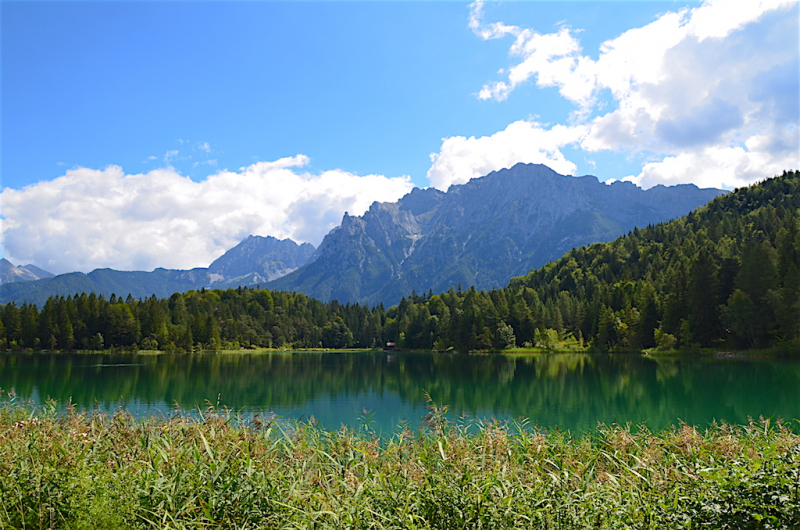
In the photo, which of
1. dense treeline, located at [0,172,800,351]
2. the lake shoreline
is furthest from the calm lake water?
dense treeline, located at [0,172,800,351]

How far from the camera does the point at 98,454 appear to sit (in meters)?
9.33

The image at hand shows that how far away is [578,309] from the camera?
122 metres

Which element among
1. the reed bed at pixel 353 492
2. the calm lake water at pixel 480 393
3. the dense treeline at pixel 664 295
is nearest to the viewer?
the reed bed at pixel 353 492

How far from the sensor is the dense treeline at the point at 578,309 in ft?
239

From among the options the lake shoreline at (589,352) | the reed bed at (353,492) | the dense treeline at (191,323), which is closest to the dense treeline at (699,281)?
the lake shoreline at (589,352)

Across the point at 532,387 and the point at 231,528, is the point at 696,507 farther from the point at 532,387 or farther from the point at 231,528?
the point at 532,387

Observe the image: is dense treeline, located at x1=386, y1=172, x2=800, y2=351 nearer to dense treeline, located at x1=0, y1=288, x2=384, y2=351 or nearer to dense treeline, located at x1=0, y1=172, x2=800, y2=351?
dense treeline, located at x1=0, y1=172, x2=800, y2=351

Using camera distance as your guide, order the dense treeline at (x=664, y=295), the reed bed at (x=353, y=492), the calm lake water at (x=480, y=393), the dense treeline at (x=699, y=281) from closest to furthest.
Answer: the reed bed at (x=353, y=492)
the calm lake water at (x=480, y=393)
the dense treeline at (x=699, y=281)
the dense treeline at (x=664, y=295)

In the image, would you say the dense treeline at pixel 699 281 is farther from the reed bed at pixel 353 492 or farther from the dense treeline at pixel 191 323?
the dense treeline at pixel 191 323

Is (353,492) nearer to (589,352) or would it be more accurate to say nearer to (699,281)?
(699,281)

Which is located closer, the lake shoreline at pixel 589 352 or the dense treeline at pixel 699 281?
the lake shoreline at pixel 589 352

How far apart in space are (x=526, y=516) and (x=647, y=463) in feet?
13.2

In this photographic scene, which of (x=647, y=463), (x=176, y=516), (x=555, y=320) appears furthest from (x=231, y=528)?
(x=555, y=320)

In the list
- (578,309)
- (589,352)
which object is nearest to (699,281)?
(589,352)
